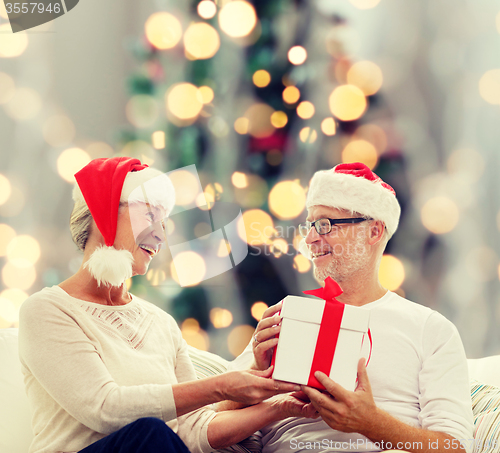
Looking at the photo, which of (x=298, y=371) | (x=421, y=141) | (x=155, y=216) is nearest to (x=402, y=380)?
(x=298, y=371)

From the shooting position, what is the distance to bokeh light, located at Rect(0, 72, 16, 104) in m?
2.04

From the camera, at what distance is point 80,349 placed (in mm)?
1019

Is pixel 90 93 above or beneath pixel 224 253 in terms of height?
above

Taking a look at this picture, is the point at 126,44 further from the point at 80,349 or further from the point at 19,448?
the point at 19,448

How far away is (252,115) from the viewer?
2.12 metres

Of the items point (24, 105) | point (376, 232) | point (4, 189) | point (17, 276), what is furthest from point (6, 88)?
point (376, 232)

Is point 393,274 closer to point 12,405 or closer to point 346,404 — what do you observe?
point 346,404

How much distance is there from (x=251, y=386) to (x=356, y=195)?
78 centimetres

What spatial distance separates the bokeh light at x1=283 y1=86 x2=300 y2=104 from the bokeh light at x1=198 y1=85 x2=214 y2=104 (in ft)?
1.22

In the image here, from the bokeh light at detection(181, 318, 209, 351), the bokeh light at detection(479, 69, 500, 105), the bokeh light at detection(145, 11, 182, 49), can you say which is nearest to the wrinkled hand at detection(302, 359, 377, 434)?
the bokeh light at detection(181, 318, 209, 351)

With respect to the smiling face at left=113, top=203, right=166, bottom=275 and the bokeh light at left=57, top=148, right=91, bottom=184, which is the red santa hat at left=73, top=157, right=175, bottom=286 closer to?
the smiling face at left=113, top=203, right=166, bottom=275

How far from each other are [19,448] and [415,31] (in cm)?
239

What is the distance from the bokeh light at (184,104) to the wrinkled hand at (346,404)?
5.03 ft

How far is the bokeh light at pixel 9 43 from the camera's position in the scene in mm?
2055
